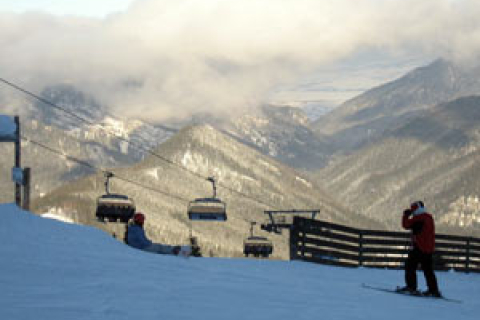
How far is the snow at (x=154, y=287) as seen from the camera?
1275 centimetres

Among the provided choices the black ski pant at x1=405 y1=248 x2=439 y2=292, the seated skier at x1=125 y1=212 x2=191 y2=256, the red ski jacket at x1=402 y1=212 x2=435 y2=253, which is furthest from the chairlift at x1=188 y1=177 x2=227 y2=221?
the red ski jacket at x1=402 y1=212 x2=435 y2=253

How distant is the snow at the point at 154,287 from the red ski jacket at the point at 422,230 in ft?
3.76

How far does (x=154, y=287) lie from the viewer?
49.2 ft

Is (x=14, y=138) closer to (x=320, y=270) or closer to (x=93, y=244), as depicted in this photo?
(x=93, y=244)

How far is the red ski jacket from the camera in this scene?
1825 centimetres

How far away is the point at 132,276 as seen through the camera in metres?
16.2

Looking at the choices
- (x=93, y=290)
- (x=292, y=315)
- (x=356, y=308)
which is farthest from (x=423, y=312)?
(x=93, y=290)

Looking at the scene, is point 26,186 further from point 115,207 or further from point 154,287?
point 115,207

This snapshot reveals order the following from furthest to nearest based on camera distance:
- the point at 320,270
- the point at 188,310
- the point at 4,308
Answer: the point at 320,270, the point at 188,310, the point at 4,308

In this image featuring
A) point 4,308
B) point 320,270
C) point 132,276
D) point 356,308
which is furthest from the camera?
point 320,270

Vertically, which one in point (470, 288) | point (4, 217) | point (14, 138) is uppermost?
point (14, 138)

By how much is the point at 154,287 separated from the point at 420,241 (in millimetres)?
6193

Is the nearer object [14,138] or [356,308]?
[356,308]

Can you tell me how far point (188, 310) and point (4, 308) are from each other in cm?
264
